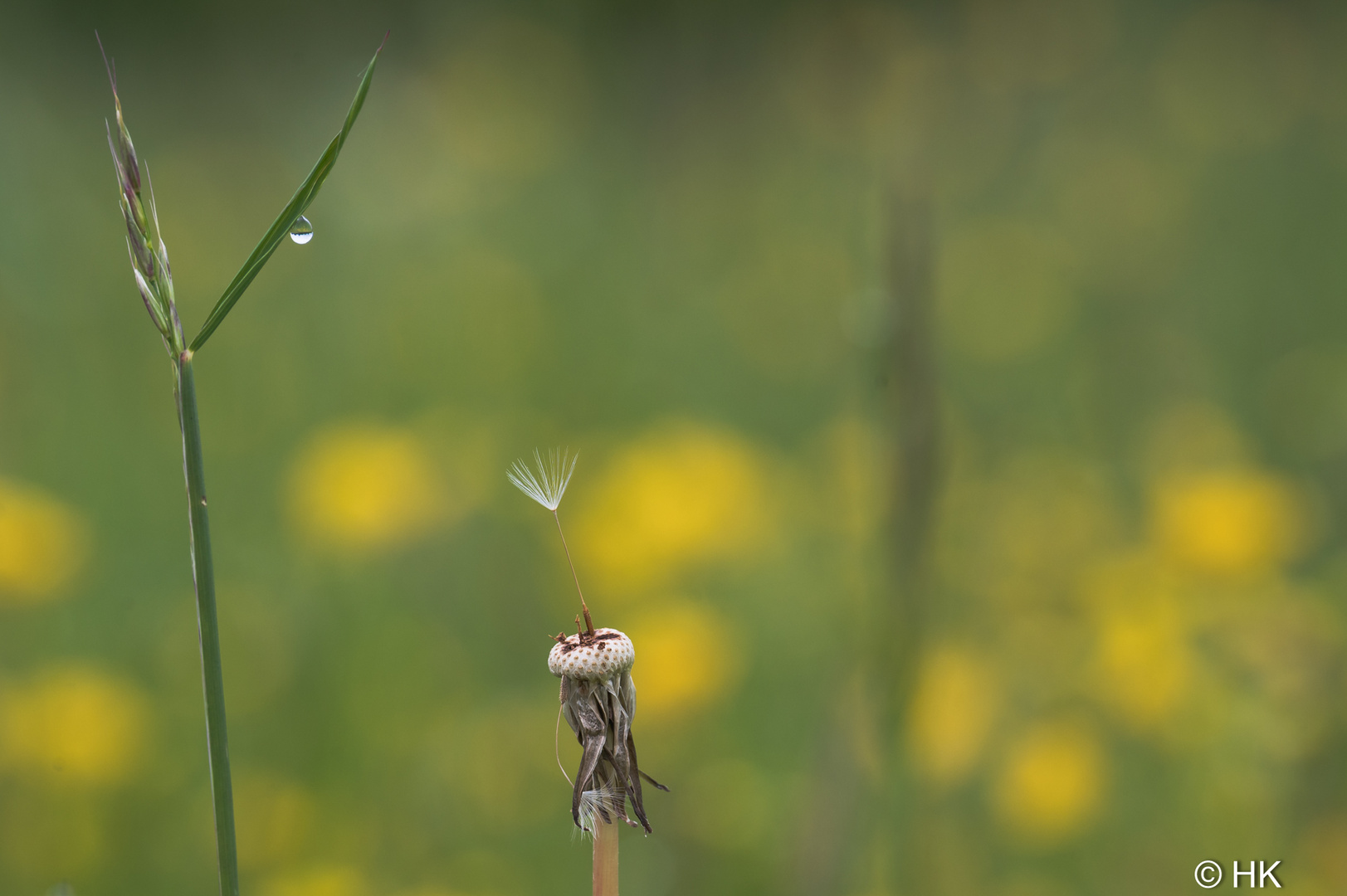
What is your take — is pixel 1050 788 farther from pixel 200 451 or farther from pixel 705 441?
pixel 200 451

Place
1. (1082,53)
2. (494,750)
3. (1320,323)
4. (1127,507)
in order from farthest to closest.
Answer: (1082,53)
(1320,323)
(1127,507)
(494,750)

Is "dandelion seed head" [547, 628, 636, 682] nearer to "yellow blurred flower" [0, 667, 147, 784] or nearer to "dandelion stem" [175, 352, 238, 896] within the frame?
"dandelion stem" [175, 352, 238, 896]

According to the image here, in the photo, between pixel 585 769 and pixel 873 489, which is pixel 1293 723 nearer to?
pixel 873 489

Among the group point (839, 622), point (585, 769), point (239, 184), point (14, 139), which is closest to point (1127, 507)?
point (839, 622)

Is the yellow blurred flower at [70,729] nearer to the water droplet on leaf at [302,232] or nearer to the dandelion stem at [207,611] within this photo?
the water droplet on leaf at [302,232]

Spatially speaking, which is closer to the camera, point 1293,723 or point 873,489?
point 873,489

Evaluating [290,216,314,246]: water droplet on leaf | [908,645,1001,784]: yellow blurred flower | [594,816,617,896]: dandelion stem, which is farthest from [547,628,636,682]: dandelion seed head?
[908,645,1001,784]: yellow blurred flower

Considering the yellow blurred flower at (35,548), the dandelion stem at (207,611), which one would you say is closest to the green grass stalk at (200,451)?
the dandelion stem at (207,611)
